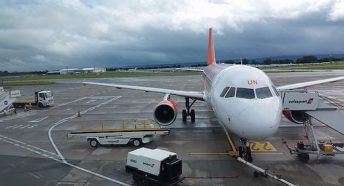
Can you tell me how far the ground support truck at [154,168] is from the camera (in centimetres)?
1444

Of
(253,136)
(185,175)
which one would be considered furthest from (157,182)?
(253,136)

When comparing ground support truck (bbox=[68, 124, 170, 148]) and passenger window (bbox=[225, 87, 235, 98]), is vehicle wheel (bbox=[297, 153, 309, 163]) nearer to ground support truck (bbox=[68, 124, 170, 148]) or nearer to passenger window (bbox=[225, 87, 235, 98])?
passenger window (bbox=[225, 87, 235, 98])

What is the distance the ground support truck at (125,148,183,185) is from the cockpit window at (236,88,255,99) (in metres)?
3.88

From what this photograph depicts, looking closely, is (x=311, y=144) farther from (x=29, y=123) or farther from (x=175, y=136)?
(x=29, y=123)

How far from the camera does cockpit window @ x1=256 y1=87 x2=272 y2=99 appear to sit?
15820 millimetres

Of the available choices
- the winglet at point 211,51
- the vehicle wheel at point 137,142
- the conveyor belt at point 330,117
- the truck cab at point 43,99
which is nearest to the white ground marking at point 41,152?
the vehicle wheel at point 137,142

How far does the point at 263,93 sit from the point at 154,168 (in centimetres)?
555

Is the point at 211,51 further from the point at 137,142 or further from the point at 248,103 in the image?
the point at 248,103

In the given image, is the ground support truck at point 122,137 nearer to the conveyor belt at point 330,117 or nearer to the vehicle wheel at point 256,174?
the vehicle wheel at point 256,174

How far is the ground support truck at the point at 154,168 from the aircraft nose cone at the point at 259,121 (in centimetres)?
304

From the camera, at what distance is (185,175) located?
1583 centimetres

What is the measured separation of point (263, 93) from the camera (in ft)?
52.5

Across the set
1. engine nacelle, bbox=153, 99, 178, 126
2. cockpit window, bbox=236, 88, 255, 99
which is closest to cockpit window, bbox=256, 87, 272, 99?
cockpit window, bbox=236, 88, 255, 99

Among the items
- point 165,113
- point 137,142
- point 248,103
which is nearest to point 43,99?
point 165,113
